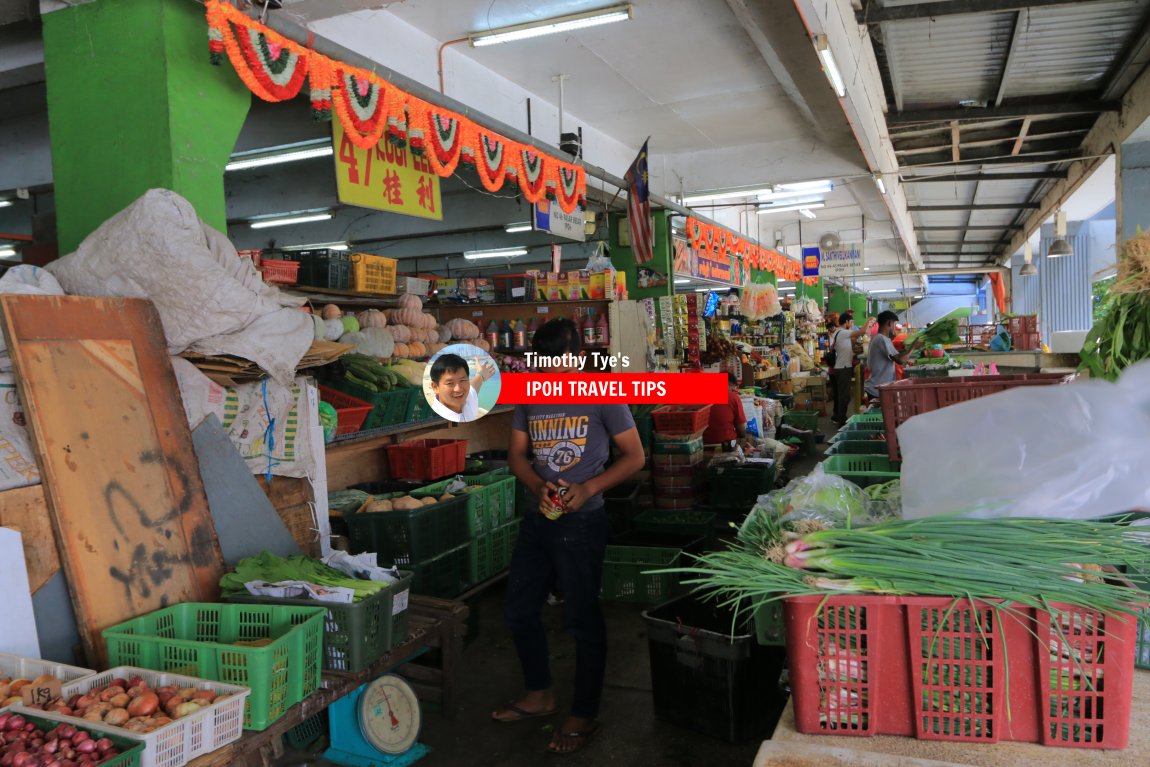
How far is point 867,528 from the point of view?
160cm

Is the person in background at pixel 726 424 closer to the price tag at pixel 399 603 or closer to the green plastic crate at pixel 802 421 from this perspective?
the green plastic crate at pixel 802 421

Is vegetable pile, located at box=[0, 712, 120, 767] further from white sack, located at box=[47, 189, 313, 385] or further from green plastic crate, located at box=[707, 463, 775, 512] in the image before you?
green plastic crate, located at box=[707, 463, 775, 512]

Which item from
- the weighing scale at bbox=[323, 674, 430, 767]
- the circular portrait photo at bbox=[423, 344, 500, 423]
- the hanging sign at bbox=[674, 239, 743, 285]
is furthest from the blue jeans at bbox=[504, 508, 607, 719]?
the hanging sign at bbox=[674, 239, 743, 285]

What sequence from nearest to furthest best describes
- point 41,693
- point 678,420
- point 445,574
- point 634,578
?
point 41,693
point 445,574
point 634,578
point 678,420

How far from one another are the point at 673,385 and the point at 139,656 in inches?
267

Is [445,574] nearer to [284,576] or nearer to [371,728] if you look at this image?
[371,728]

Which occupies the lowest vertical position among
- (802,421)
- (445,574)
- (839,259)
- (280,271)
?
(445,574)

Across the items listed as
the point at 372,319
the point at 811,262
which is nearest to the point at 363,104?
the point at 372,319

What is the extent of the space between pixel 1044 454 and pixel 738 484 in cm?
550

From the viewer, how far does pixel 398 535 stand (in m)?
4.51

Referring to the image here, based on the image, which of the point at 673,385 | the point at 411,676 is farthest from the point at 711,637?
the point at 673,385

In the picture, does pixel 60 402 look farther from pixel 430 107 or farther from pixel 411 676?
pixel 430 107

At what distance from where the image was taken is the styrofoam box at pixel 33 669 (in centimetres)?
248

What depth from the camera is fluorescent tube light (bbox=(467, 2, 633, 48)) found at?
240 inches
